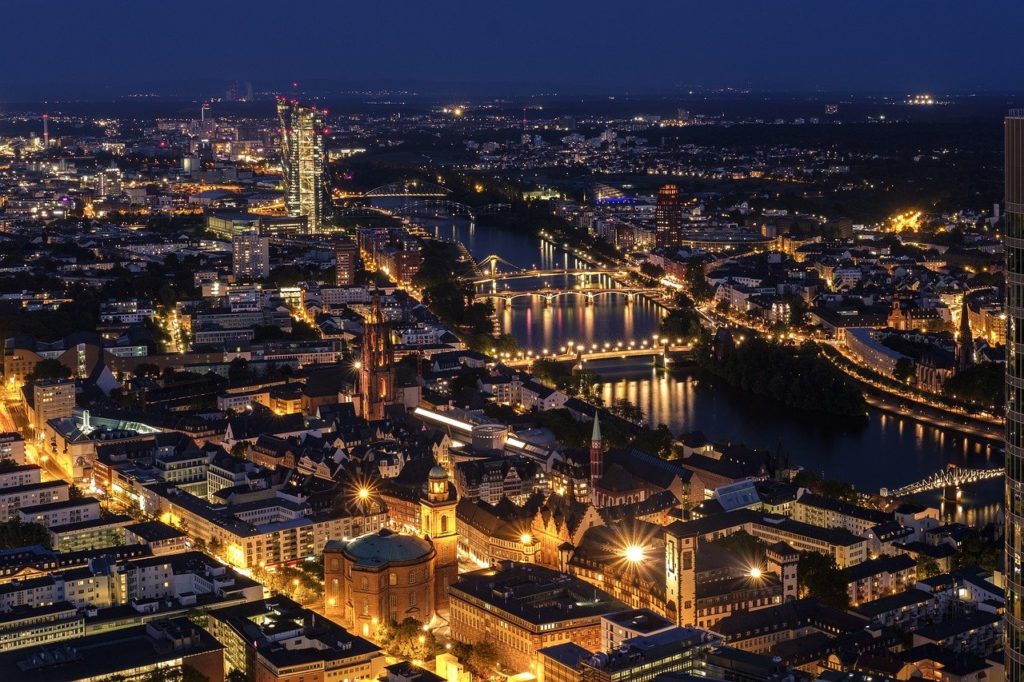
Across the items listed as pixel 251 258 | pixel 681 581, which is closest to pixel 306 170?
pixel 251 258

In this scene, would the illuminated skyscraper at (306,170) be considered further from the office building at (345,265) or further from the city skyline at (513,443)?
the office building at (345,265)

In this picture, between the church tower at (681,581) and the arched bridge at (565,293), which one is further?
the arched bridge at (565,293)

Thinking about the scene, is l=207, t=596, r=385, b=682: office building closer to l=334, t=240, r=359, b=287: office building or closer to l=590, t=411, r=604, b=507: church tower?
l=590, t=411, r=604, b=507: church tower

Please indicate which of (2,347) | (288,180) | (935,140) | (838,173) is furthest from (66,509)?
(935,140)

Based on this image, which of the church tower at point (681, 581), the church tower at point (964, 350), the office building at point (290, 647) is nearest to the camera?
the office building at point (290, 647)

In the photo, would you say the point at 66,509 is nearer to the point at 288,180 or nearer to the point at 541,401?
the point at 541,401

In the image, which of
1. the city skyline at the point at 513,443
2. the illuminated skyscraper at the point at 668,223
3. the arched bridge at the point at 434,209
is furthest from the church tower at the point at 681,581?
the arched bridge at the point at 434,209

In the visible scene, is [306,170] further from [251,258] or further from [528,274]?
[528,274]

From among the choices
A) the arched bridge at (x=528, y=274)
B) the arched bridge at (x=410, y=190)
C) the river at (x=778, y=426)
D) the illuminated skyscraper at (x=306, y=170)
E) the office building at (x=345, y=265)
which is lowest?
the river at (x=778, y=426)
